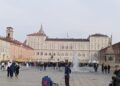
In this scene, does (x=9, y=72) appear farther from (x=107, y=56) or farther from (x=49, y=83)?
(x=107, y=56)

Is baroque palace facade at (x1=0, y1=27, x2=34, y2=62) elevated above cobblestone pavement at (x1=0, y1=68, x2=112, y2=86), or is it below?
above

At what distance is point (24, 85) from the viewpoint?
73.3 ft

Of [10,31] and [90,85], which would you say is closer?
[90,85]

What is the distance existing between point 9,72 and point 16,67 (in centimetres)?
122

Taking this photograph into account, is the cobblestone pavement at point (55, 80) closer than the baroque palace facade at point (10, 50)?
Yes

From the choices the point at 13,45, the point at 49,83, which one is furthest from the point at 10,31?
the point at 49,83

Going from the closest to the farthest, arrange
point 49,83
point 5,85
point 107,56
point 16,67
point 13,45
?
point 49,83
point 5,85
point 16,67
point 107,56
point 13,45

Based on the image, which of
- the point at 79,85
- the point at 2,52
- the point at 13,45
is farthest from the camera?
the point at 13,45

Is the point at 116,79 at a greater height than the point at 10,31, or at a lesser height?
lesser

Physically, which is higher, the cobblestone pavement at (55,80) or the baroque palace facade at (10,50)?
the baroque palace facade at (10,50)

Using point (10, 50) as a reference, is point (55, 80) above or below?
below

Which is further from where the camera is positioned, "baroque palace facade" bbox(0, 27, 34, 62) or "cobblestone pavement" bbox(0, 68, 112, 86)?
"baroque palace facade" bbox(0, 27, 34, 62)

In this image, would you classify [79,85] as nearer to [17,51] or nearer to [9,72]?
[9,72]

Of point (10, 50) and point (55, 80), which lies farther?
point (10, 50)
